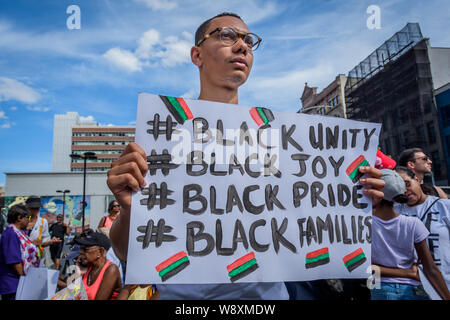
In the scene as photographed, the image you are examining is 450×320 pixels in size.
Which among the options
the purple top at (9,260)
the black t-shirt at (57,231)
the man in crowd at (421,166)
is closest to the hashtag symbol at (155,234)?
Answer: the purple top at (9,260)

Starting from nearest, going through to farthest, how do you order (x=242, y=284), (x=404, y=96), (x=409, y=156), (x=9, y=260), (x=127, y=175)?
(x=127, y=175)
(x=242, y=284)
(x=9, y=260)
(x=409, y=156)
(x=404, y=96)

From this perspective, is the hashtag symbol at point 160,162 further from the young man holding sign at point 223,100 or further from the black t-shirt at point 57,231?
the black t-shirt at point 57,231

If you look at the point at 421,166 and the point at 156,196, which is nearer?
the point at 156,196

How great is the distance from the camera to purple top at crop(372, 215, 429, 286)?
2.62m

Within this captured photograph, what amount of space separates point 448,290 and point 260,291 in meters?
2.10

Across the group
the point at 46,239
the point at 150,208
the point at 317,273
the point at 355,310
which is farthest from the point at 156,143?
the point at 46,239

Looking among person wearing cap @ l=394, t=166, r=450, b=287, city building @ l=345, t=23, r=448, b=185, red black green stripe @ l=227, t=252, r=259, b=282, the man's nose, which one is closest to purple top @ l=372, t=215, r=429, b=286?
person wearing cap @ l=394, t=166, r=450, b=287

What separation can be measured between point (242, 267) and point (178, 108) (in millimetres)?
751

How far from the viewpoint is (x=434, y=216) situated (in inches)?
122

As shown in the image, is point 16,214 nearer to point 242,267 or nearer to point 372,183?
point 242,267

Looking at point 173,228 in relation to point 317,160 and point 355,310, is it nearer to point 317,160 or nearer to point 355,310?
point 317,160

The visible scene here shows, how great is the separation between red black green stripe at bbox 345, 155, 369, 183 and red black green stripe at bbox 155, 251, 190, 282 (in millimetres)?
885

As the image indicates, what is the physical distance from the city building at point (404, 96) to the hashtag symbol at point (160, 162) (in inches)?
→ 1152

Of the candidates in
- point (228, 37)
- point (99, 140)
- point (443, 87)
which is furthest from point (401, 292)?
point (99, 140)
